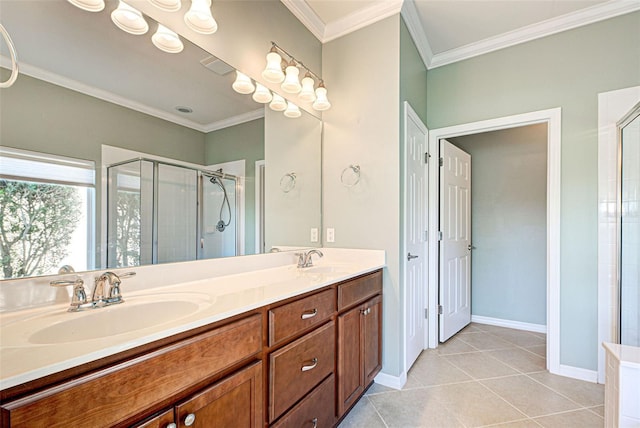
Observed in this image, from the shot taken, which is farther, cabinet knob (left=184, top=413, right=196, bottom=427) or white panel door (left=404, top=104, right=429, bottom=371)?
white panel door (left=404, top=104, right=429, bottom=371)

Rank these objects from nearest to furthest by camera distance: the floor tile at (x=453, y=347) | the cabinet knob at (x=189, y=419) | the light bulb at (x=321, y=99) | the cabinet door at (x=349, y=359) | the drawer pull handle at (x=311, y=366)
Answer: the cabinet knob at (x=189, y=419), the drawer pull handle at (x=311, y=366), the cabinet door at (x=349, y=359), the light bulb at (x=321, y=99), the floor tile at (x=453, y=347)

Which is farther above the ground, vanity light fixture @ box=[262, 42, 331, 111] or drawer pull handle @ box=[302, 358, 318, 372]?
vanity light fixture @ box=[262, 42, 331, 111]

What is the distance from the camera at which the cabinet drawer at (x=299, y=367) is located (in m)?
1.13

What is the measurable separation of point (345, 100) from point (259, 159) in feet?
2.95

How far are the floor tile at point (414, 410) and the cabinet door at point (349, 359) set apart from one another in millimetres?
205

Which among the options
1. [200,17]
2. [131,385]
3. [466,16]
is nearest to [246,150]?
[200,17]

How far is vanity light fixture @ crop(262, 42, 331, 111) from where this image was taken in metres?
1.81

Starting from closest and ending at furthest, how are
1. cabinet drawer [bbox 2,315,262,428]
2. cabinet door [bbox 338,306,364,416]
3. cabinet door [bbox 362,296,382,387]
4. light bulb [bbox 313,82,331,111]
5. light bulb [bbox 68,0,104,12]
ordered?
cabinet drawer [bbox 2,315,262,428], light bulb [bbox 68,0,104,12], cabinet door [bbox 338,306,364,416], cabinet door [bbox 362,296,382,387], light bulb [bbox 313,82,331,111]

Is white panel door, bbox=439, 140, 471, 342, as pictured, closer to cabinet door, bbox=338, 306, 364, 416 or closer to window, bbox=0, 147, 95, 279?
cabinet door, bbox=338, 306, 364, 416

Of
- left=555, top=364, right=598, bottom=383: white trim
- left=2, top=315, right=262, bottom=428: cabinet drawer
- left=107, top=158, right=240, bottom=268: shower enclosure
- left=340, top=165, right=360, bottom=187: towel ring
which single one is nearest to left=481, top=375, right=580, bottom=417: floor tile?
left=555, top=364, right=598, bottom=383: white trim

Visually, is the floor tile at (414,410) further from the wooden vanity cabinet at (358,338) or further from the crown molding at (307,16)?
the crown molding at (307,16)

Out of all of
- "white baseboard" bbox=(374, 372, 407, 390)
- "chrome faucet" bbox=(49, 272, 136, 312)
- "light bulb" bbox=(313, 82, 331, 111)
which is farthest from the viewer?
"light bulb" bbox=(313, 82, 331, 111)

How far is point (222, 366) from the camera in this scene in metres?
0.92

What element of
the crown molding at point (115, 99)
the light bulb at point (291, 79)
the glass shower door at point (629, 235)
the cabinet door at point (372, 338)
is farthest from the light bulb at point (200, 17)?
the glass shower door at point (629, 235)
